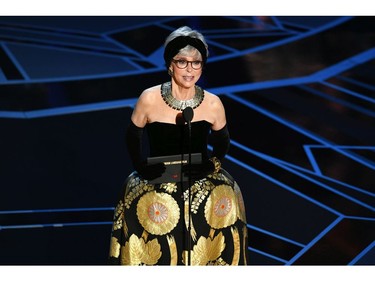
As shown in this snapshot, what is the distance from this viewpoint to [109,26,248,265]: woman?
5.21m

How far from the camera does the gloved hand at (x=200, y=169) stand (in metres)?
5.19

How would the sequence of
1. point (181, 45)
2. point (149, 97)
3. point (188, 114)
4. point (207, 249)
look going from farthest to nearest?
point (207, 249)
point (149, 97)
point (181, 45)
point (188, 114)

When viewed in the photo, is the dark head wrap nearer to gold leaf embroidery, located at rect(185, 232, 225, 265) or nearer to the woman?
the woman

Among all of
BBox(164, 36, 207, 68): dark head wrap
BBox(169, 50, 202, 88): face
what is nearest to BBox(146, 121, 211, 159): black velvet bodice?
BBox(169, 50, 202, 88): face

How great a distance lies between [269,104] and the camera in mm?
9297

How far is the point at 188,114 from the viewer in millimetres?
4926

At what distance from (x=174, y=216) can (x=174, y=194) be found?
0.12 meters

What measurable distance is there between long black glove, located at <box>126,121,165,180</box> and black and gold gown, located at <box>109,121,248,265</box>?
0.07 metres

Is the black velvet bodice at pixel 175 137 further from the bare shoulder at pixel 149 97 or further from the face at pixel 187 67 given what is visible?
the face at pixel 187 67

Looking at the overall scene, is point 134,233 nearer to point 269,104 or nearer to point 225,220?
point 225,220

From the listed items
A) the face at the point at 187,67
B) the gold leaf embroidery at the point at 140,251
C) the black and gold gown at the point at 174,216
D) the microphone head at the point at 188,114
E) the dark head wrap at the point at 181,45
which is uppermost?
the dark head wrap at the point at 181,45

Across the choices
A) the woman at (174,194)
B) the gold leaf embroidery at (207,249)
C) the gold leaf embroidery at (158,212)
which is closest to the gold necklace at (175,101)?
the woman at (174,194)

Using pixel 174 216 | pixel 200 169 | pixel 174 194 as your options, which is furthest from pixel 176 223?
pixel 200 169

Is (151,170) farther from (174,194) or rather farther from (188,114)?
(188,114)
